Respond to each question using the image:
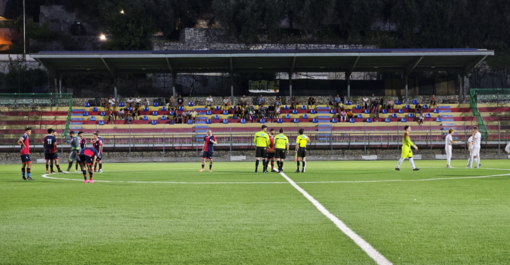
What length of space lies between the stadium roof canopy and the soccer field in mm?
33047

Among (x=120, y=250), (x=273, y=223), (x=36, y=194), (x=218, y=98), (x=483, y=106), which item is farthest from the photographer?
(x=218, y=98)

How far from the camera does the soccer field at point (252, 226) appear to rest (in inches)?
227

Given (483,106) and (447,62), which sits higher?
(447,62)

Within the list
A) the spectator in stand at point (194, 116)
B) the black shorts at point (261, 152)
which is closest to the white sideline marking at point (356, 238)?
the black shorts at point (261, 152)

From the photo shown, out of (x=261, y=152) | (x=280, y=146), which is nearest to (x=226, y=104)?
(x=261, y=152)

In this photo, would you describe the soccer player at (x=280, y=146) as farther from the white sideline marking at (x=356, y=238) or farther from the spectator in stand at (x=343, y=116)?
the spectator in stand at (x=343, y=116)

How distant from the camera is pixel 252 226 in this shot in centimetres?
764

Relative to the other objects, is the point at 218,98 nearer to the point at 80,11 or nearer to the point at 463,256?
the point at 80,11

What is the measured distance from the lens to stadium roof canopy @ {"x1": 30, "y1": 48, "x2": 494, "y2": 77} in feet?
146

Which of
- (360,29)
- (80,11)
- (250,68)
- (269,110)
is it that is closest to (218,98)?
(250,68)

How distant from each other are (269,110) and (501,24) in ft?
153

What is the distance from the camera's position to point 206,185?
14.9 metres

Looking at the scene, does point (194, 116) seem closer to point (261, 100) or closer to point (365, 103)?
point (261, 100)

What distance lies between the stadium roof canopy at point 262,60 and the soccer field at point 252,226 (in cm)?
3305
